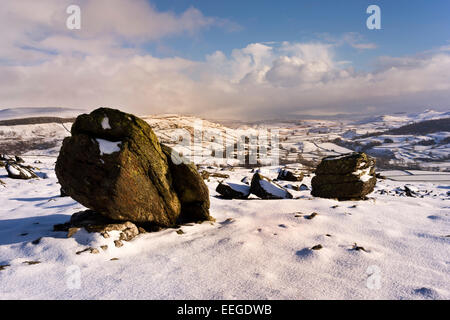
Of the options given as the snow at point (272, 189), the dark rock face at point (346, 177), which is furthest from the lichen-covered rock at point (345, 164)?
the snow at point (272, 189)

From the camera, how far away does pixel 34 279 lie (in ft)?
20.5

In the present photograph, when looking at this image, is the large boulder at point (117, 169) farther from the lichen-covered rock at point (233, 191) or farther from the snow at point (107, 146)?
the lichen-covered rock at point (233, 191)

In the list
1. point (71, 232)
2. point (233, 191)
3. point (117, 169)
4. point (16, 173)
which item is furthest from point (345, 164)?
point (16, 173)

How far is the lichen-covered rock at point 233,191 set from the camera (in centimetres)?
1912

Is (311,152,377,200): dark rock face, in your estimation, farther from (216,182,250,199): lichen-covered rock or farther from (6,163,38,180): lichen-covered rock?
(6,163,38,180): lichen-covered rock

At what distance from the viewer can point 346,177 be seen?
64.6 ft

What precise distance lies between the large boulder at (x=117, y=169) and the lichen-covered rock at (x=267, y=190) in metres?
9.95

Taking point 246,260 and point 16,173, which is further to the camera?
point 16,173

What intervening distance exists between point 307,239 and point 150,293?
592cm

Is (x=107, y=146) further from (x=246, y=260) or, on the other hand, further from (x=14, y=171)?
(x=14, y=171)

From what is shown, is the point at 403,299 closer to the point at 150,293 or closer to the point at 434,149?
the point at 150,293

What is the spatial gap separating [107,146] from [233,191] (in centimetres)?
1191

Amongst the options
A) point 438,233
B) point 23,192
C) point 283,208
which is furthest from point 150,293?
point 23,192

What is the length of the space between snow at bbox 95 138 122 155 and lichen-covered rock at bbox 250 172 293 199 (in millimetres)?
12694
